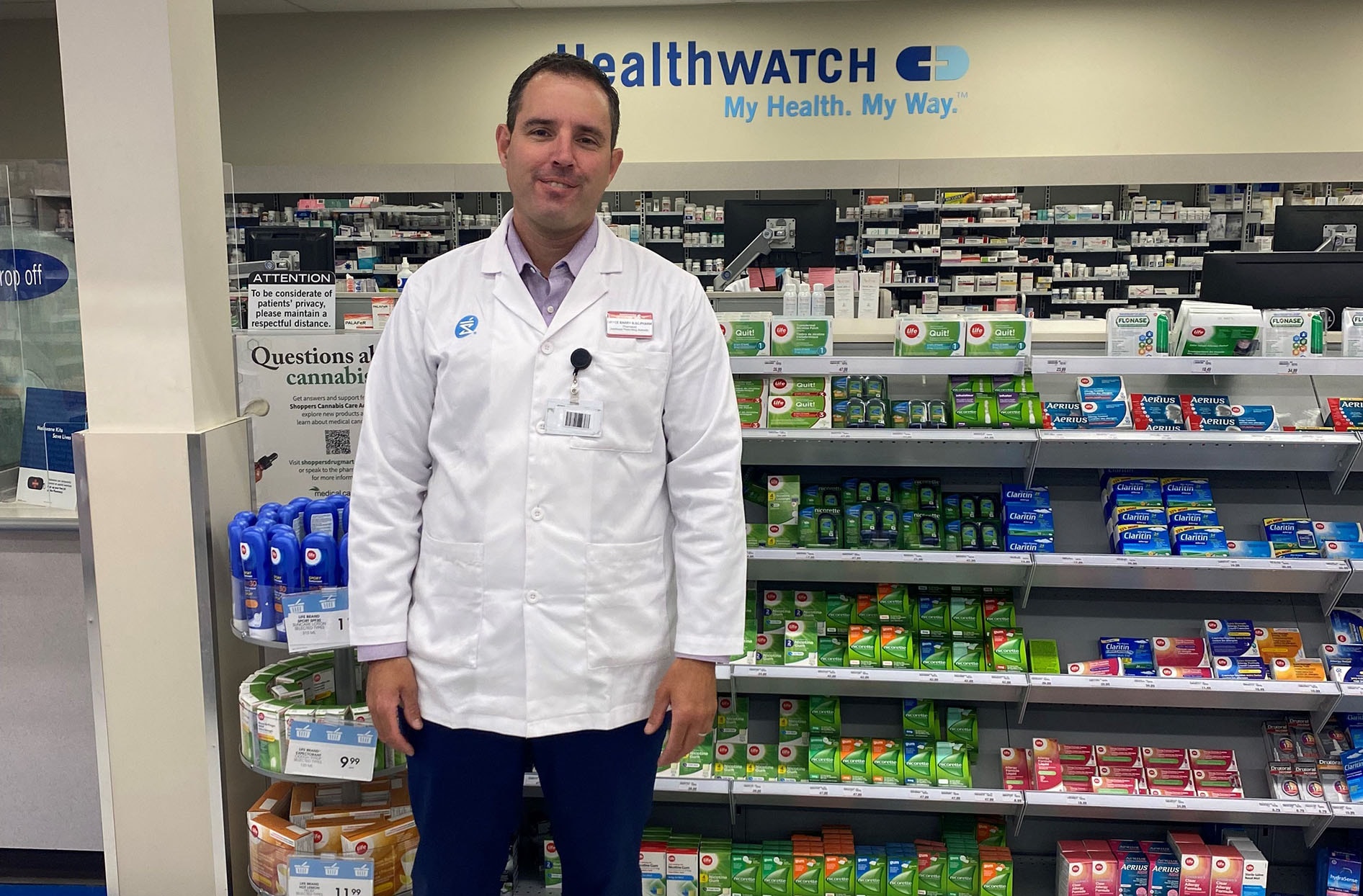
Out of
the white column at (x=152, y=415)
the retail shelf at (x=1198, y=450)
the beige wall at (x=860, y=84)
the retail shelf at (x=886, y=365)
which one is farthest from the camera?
the beige wall at (x=860, y=84)

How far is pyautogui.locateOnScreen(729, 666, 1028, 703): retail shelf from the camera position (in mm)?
2861

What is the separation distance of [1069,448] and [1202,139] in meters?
7.90

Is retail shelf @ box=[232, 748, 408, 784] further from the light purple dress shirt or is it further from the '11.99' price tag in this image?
the light purple dress shirt

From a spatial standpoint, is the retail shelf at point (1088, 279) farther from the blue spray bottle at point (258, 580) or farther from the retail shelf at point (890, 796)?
the blue spray bottle at point (258, 580)

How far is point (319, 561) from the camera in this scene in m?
2.16

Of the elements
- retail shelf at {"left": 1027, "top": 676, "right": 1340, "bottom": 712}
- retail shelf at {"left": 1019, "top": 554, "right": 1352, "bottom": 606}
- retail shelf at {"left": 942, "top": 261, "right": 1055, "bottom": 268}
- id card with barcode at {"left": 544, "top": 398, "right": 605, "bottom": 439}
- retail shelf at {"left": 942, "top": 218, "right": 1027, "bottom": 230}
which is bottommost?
retail shelf at {"left": 1027, "top": 676, "right": 1340, "bottom": 712}

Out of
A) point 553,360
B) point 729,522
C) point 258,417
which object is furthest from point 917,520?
point 258,417

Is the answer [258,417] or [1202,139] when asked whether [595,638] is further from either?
[1202,139]

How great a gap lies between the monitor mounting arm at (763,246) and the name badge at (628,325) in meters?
2.92

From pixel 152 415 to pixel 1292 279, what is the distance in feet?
12.3

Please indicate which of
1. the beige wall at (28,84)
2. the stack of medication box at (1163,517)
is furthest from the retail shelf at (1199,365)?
the beige wall at (28,84)

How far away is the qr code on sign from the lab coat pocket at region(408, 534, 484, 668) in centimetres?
130

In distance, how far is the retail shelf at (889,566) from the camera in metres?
2.88

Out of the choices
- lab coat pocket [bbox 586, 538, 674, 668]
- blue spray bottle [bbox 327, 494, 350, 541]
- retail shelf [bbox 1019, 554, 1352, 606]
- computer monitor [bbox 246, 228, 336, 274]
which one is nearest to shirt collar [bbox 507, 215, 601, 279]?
lab coat pocket [bbox 586, 538, 674, 668]
